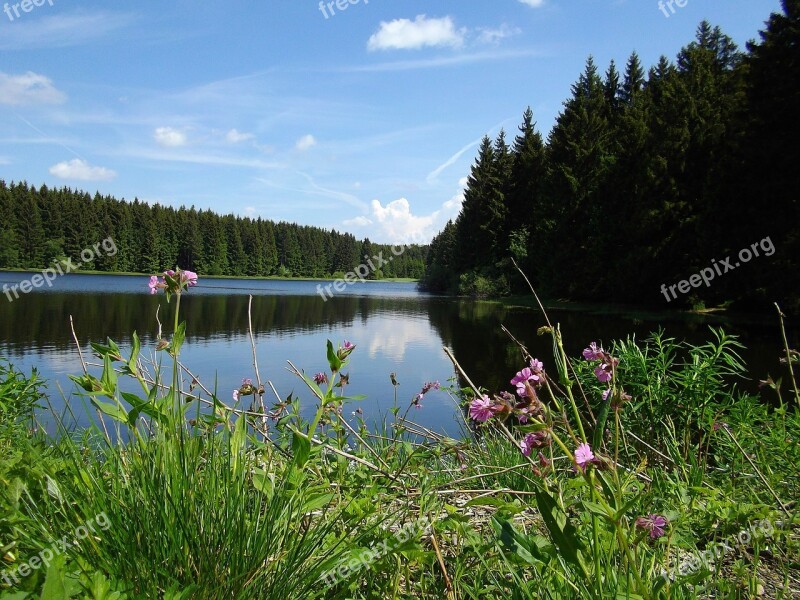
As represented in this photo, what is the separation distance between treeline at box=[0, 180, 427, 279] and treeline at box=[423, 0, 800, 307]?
1452 inches

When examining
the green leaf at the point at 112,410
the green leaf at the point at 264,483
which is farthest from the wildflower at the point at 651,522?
the green leaf at the point at 112,410

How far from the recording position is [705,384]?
3291mm

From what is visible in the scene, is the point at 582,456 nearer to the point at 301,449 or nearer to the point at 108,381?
the point at 301,449

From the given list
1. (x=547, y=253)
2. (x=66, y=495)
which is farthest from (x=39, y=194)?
(x=66, y=495)

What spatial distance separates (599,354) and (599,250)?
33.4 meters

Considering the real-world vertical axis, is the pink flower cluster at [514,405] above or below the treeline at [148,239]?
below

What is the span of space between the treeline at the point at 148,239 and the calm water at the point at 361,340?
3771 cm

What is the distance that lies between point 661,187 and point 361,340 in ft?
62.1

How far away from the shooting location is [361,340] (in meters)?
18.5

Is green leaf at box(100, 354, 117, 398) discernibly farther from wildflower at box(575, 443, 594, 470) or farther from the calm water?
the calm water

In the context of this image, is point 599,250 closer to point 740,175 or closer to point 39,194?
point 740,175

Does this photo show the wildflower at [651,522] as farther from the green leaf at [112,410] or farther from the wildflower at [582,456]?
the green leaf at [112,410]

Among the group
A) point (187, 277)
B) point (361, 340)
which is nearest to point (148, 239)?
point (361, 340)

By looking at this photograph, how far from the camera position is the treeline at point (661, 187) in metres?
20.5
